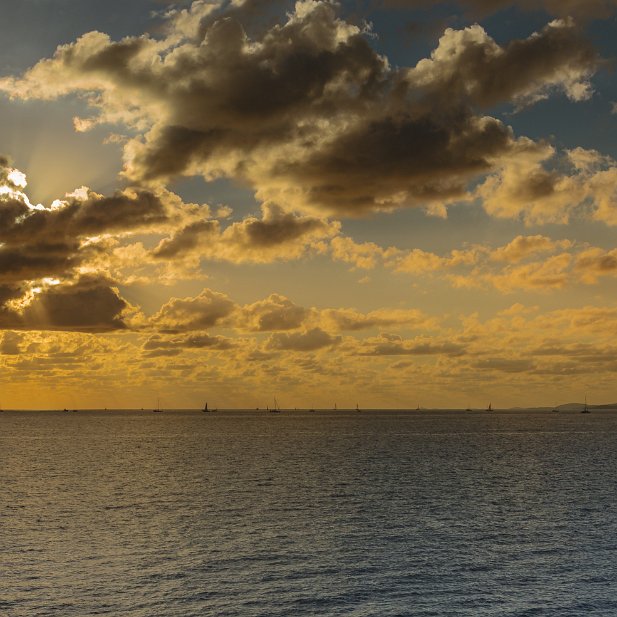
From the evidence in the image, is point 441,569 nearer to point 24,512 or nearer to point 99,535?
point 99,535

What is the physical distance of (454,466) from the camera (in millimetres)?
151750

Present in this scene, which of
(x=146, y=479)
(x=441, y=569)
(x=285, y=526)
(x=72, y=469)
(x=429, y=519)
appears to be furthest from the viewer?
(x=72, y=469)

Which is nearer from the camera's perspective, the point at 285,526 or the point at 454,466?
the point at 285,526

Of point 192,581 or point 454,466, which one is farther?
point 454,466

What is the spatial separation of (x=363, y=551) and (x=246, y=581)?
14.6 metres

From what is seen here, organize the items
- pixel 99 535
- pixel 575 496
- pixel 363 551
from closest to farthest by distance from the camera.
Answer: pixel 363 551 < pixel 99 535 < pixel 575 496

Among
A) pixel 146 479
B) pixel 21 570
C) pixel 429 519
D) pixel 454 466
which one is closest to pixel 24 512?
pixel 21 570

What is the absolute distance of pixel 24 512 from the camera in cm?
8869

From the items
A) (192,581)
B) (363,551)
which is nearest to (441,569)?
(363,551)

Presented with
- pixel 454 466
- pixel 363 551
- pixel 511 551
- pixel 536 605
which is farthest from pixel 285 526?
pixel 454 466

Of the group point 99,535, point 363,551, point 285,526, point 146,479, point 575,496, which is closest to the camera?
point 363,551

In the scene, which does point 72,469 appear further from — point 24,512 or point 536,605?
point 536,605

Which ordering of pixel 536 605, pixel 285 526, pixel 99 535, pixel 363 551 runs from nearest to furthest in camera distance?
pixel 536 605 → pixel 363 551 → pixel 99 535 → pixel 285 526

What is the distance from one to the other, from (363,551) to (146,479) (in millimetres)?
70142
